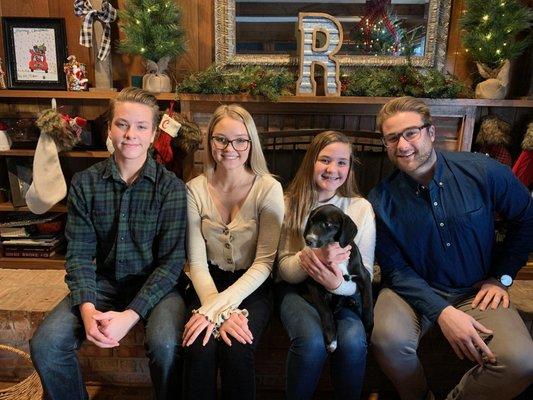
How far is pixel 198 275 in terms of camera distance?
155 centimetres

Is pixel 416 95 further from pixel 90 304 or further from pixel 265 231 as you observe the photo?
pixel 90 304

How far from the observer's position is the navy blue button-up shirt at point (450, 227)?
62.1 inches

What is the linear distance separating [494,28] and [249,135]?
65.8 inches

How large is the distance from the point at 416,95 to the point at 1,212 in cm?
276

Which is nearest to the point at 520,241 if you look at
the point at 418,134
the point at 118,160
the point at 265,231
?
the point at 418,134

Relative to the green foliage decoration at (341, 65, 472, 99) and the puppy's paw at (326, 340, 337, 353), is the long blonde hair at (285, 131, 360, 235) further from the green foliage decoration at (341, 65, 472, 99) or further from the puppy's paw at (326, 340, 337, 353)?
the green foliage decoration at (341, 65, 472, 99)

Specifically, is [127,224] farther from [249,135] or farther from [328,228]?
[328,228]

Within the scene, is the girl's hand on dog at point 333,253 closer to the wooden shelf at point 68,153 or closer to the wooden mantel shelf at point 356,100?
the wooden mantel shelf at point 356,100

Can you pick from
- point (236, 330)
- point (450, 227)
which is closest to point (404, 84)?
point (450, 227)

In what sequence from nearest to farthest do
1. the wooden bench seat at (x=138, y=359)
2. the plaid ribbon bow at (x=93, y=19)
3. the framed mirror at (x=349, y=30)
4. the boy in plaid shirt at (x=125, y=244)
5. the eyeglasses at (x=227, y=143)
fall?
1. the boy in plaid shirt at (x=125, y=244)
2. the eyeglasses at (x=227, y=143)
3. the wooden bench seat at (x=138, y=359)
4. the plaid ribbon bow at (x=93, y=19)
5. the framed mirror at (x=349, y=30)

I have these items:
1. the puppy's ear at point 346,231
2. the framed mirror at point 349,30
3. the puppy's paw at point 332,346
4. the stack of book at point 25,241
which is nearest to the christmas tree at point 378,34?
the framed mirror at point 349,30

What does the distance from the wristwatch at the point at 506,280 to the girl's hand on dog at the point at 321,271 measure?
0.69m

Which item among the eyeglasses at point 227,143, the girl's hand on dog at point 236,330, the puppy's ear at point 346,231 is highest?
the eyeglasses at point 227,143

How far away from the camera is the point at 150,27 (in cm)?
228
